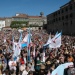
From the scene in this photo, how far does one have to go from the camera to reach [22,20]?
452ft

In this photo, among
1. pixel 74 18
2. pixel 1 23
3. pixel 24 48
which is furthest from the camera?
pixel 1 23

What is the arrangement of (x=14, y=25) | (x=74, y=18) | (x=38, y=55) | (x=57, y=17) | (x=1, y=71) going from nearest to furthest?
(x=1, y=71), (x=38, y=55), (x=74, y=18), (x=57, y=17), (x=14, y=25)

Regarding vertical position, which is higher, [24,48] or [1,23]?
[1,23]

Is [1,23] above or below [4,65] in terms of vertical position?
above

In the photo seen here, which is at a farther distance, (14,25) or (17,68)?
(14,25)

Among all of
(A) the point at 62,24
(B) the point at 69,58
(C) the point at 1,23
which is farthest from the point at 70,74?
(C) the point at 1,23

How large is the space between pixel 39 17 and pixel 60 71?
13115cm

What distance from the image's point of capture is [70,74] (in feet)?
31.4

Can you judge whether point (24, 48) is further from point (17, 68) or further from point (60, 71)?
point (60, 71)

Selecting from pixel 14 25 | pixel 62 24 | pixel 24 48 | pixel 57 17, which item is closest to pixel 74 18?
pixel 62 24

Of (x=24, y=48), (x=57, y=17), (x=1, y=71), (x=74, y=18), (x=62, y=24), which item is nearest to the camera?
(x=1, y=71)

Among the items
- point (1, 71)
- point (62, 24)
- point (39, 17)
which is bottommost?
point (1, 71)

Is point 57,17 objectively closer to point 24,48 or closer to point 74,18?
point 74,18

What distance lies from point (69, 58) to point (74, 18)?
53725 millimetres
